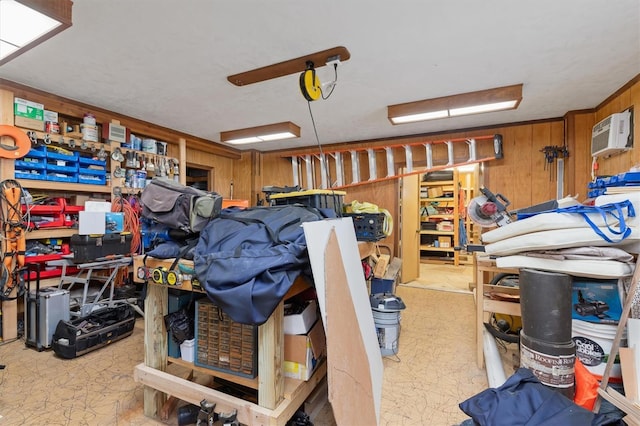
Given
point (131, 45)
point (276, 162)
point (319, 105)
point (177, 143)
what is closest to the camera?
point (131, 45)

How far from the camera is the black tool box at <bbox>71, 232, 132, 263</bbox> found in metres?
2.95

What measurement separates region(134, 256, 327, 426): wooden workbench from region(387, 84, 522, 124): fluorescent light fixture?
2873 mm

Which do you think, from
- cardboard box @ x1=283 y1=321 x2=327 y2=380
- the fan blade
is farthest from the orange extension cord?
cardboard box @ x1=283 y1=321 x2=327 y2=380

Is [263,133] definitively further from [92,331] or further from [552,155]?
[552,155]

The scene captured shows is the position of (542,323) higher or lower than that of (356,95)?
lower

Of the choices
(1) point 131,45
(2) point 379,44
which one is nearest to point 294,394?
(2) point 379,44

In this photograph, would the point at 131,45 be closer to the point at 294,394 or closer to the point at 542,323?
the point at 294,394

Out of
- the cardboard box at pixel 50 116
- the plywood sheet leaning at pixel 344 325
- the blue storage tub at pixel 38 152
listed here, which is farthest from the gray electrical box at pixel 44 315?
the plywood sheet leaning at pixel 344 325

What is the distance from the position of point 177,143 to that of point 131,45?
261 cm

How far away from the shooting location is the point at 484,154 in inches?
175

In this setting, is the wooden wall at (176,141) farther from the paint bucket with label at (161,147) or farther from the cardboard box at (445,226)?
the cardboard box at (445,226)

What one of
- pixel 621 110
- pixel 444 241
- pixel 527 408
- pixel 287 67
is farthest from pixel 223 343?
pixel 444 241

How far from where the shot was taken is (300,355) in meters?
1.62

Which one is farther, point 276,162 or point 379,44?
point 276,162
